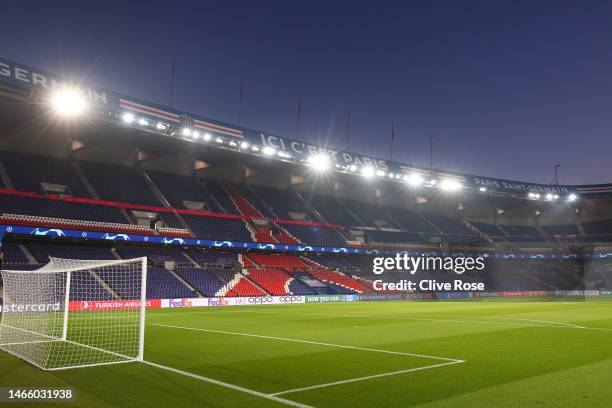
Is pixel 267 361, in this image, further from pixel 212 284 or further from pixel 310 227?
pixel 310 227

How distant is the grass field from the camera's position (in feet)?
24.0

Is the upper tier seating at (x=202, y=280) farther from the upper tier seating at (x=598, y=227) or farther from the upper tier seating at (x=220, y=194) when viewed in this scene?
the upper tier seating at (x=598, y=227)

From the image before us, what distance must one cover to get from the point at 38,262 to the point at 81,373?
24.8m

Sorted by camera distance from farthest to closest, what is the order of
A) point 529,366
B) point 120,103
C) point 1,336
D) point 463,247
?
point 463,247
point 120,103
point 1,336
point 529,366

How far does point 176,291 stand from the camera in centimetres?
3359

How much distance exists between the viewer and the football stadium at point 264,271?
8742 mm

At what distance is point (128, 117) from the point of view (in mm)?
31844

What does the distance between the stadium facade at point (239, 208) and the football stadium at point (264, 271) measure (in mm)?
199

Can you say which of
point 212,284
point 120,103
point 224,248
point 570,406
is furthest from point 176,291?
point 570,406

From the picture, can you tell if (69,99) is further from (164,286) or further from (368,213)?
(368,213)

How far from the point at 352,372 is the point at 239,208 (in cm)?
3719

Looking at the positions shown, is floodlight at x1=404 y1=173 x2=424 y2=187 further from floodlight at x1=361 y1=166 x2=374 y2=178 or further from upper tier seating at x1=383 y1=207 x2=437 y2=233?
upper tier seating at x1=383 y1=207 x2=437 y2=233

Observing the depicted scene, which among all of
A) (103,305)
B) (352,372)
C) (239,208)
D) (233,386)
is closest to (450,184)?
(239,208)

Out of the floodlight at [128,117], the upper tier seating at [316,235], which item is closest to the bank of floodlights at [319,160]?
the upper tier seating at [316,235]
